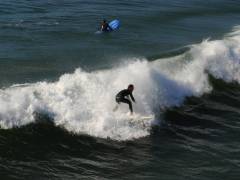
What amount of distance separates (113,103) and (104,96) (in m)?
0.59

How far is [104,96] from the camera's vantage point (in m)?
23.1

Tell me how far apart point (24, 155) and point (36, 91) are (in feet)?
13.2

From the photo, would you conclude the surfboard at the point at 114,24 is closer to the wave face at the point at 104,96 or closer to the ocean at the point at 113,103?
the ocean at the point at 113,103

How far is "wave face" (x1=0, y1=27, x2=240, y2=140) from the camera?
70.0ft

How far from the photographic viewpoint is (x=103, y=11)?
4462 cm

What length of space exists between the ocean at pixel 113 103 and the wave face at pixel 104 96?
0.15ft

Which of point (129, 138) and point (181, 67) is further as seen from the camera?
point (181, 67)

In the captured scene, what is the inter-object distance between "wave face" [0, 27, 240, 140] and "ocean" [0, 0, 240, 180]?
0.05 metres

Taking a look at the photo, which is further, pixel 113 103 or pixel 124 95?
pixel 113 103

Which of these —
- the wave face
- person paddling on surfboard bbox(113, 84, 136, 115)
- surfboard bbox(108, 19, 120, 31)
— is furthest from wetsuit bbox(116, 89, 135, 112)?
surfboard bbox(108, 19, 120, 31)

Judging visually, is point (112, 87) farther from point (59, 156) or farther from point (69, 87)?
point (59, 156)

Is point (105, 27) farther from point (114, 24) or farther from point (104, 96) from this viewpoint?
point (104, 96)

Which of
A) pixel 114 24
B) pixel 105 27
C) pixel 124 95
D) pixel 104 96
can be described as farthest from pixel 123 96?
pixel 114 24

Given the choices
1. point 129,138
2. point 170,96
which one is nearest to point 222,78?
point 170,96
